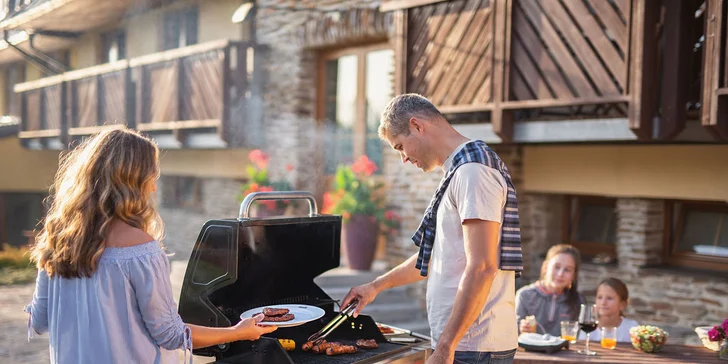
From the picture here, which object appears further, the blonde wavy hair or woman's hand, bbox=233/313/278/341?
woman's hand, bbox=233/313/278/341

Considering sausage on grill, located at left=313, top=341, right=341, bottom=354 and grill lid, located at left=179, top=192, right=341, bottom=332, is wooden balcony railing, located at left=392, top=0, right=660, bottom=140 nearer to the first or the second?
grill lid, located at left=179, top=192, right=341, bottom=332

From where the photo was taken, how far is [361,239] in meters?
8.03

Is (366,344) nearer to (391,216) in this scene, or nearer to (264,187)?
(391,216)

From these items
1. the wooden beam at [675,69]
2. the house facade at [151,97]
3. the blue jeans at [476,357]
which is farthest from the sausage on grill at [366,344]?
the house facade at [151,97]

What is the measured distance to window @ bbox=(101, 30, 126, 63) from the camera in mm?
11736

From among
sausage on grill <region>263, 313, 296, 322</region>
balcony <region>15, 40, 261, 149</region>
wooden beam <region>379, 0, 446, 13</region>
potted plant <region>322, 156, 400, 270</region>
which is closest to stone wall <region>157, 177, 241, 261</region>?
balcony <region>15, 40, 261, 149</region>

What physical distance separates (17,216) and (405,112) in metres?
11.0

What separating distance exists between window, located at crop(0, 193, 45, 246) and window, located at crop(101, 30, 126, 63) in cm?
255

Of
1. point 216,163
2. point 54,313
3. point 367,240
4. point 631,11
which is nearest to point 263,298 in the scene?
point 54,313

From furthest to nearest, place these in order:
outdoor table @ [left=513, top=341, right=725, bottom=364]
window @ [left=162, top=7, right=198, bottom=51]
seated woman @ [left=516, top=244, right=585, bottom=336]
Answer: window @ [left=162, top=7, right=198, bottom=51] < seated woman @ [left=516, top=244, right=585, bottom=336] < outdoor table @ [left=513, top=341, right=725, bottom=364]

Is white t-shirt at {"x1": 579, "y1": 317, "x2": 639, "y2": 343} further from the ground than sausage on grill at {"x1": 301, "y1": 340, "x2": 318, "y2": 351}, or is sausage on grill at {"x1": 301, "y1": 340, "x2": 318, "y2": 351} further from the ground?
sausage on grill at {"x1": 301, "y1": 340, "x2": 318, "y2": 351}

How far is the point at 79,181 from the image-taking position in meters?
2.19

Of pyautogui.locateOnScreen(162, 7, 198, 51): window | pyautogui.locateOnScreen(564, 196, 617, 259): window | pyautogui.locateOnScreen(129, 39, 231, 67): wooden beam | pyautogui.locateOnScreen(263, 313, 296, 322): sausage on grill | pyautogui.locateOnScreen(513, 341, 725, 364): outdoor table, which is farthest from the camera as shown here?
pyautogui.locateOnScreen(162, 7, 198, 51): window

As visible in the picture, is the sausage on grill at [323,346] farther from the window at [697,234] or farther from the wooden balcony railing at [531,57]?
the window at [697,234]
